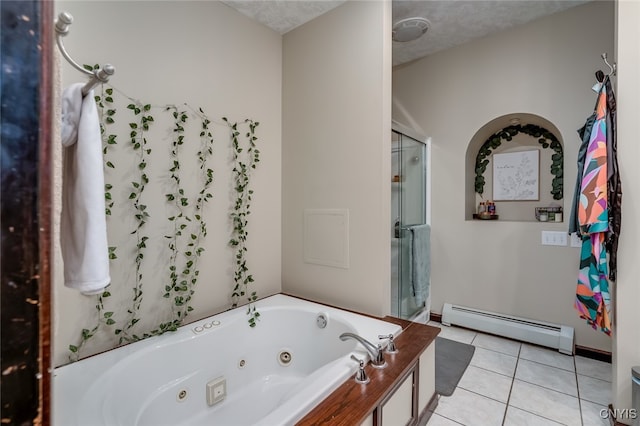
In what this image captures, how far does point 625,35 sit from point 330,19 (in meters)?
1.77

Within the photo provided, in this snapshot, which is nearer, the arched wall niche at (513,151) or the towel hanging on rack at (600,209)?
the towel hanging on rack at (600,209)

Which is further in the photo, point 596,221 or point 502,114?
point 502,114

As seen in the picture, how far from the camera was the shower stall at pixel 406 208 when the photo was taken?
2658mm

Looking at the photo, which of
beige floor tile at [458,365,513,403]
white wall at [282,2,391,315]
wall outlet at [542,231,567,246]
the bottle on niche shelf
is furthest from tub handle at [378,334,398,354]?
the bottle on niche shelf

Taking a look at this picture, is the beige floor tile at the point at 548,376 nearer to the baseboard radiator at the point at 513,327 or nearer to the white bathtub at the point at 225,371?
the baseboard radiator at the point at 513,327

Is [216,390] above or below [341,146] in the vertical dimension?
below

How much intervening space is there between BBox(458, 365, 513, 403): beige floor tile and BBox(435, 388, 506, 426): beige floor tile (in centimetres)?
6

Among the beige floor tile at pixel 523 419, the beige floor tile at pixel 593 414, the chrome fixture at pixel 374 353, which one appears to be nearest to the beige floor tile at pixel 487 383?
the beige floor tile at pixel 523 419

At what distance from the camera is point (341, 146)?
2.14 m

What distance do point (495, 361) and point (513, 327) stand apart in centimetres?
49

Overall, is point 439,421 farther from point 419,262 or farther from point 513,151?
A: point 513,151

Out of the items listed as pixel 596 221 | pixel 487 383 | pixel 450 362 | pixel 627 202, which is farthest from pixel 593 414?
pixel 627 202

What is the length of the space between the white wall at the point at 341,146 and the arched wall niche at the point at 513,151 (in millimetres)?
1478

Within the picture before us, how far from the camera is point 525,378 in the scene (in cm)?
210
